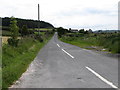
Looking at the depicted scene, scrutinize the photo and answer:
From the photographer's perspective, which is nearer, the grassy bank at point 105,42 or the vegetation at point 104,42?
the grassy bank at point 105,42

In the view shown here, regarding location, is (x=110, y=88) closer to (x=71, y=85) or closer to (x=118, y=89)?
(x=118, y=89)

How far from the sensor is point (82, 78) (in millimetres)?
7805

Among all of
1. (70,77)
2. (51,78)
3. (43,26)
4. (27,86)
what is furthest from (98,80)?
(43,26)

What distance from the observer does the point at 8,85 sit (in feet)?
22.1

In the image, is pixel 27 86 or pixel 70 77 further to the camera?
pixel 70 77

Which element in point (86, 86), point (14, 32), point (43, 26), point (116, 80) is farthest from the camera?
point (43, 26)

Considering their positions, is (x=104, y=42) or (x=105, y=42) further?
(x=104, y=42)

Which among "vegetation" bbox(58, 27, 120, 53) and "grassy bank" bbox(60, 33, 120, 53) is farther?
"vegetation" bbox(58, 27, 120, 53)

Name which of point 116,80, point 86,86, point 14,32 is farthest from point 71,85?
point 14,32

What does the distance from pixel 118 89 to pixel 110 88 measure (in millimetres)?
263

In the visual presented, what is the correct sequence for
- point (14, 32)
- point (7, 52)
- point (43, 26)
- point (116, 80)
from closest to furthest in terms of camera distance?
point (116, 80) < point (7, 52) < point (14, 32) < point (43, 26)

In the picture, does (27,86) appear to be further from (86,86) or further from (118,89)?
(118,89)

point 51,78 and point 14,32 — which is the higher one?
point 14,32

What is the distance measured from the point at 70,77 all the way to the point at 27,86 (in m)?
2.01
